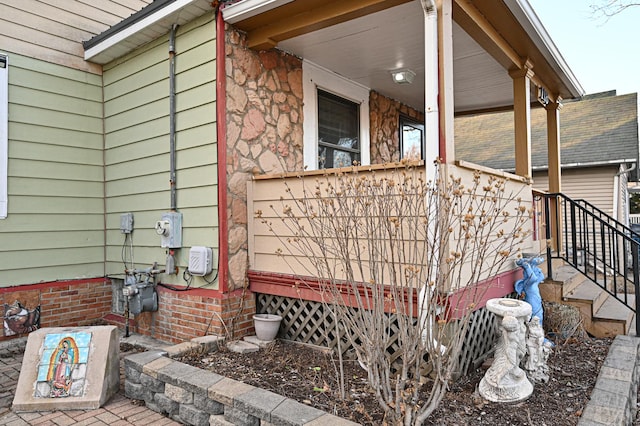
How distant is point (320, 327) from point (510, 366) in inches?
64.6

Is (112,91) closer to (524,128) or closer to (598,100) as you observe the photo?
(524,128)

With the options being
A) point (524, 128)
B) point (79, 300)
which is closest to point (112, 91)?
point (79, 300)

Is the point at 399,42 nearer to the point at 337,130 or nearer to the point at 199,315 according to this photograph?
the point at 337,130

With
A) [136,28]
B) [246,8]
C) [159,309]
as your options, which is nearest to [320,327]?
[159,309]

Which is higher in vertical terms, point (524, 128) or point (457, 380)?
point (524, 128)

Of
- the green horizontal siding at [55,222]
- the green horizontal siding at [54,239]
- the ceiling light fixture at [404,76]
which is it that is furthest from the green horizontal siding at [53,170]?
the ceiling light fixture at [404,76]

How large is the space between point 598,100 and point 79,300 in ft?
47.3

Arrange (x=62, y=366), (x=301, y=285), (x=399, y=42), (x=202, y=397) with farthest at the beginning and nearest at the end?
(x=399, y=42) < (x=301, y=285) < (x=62, y=366) < (x=202, y=397)

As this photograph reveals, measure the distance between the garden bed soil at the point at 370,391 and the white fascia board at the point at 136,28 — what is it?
314 centimetres

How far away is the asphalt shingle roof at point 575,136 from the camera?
10.5 m

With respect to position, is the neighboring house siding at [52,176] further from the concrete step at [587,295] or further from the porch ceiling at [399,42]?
the concrete step at [587,295]

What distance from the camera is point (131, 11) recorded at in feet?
18.9

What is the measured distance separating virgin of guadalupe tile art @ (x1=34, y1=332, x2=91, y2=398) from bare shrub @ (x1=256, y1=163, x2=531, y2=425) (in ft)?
5.54

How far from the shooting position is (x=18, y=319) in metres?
4.49
